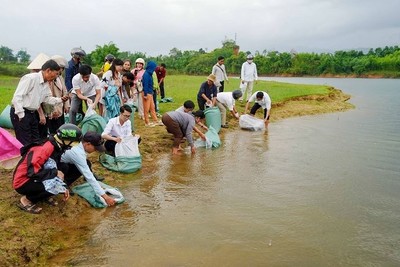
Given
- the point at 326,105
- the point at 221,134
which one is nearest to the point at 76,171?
the point at 221,134

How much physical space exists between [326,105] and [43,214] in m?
15.0

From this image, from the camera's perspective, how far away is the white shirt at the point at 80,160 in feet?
15.9

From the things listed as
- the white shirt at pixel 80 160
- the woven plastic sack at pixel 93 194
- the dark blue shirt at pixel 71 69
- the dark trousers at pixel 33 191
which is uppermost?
the dark blue shirt at pixel 71 69

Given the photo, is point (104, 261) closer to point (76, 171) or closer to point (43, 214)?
point (43, 214)

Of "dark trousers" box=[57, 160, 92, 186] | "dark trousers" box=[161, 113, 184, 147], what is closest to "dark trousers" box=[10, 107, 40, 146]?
"dark trousers" box=[57, 160, 92, 186]

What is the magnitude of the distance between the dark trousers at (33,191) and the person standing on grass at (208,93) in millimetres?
6359

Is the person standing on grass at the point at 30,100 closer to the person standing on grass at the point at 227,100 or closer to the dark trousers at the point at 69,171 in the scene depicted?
the dark trousers at the point at 69,171

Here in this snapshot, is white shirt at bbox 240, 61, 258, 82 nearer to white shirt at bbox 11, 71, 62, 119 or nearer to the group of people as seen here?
the group of people

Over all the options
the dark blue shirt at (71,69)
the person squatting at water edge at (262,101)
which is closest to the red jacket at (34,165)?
the dark blue shirt at (71,69)

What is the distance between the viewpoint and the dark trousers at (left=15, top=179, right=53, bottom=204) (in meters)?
4.44

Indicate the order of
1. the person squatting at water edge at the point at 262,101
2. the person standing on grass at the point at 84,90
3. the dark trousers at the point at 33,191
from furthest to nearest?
the person squatting at water edge at the point at 262,101
the person standing on grass at the point at 84,90
the dark trousers at the point at 33,191

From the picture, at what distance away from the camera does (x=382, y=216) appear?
5.17 metres

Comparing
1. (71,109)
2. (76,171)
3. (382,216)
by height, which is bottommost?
(382,216)

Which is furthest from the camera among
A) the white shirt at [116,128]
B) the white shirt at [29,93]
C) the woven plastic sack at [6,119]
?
the woven plastic sack at [6,119]
